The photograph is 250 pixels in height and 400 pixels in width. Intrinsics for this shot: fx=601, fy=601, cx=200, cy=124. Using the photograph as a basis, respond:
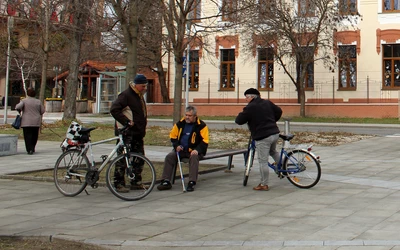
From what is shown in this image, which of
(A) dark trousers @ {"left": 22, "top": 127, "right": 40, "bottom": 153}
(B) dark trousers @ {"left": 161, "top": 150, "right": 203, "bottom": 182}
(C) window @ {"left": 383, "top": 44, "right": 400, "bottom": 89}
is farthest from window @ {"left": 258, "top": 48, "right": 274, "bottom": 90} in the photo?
(B) dark trousers @ {"left": 161, "top": 150, "right": 203, "bottom": 182}

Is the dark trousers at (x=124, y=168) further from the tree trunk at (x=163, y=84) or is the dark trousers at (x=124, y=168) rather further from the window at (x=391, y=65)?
the tree trunk at (x=163, y=84)

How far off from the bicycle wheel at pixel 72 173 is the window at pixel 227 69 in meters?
33.1

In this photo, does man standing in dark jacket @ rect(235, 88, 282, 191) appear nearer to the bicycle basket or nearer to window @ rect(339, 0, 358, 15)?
the bicycle basket

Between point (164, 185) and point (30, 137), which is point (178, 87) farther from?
point (164, 185)

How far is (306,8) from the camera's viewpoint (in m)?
35.3

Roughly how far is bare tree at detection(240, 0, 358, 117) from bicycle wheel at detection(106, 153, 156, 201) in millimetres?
→ 24675

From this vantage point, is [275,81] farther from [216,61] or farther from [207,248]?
[207,248]

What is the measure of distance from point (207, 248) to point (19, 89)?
60.2 m

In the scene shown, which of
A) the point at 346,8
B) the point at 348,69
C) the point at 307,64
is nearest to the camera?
the point at 346,8

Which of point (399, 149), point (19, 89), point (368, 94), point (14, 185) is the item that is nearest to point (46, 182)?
point (14, 185)

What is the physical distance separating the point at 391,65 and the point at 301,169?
29811 mm

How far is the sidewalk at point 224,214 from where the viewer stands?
6.32m

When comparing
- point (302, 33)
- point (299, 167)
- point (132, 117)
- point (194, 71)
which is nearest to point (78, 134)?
point (132, 117)

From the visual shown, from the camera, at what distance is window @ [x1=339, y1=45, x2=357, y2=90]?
38.0m
